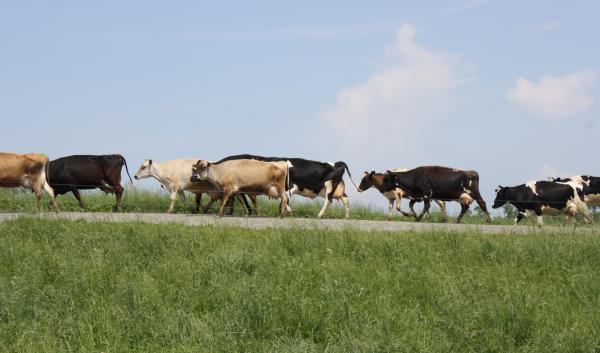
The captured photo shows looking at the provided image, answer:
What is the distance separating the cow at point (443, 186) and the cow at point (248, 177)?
497 cm

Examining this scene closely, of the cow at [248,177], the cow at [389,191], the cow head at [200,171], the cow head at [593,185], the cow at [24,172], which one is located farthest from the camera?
the cow head at [593,185]

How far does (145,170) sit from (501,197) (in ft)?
39.3

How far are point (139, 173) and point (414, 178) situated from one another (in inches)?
373

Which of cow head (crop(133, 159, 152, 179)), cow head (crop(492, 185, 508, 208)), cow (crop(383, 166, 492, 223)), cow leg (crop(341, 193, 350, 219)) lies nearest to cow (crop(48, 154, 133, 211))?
cow head (crop(133, 159, 152, 179))

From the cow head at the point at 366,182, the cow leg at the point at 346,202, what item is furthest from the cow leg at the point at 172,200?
the cow head at the point at 366,182

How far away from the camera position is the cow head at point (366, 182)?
98.0ft

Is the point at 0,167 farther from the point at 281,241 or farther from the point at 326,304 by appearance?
the point at 326,304

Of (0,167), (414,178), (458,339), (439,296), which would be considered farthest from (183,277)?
(414,178)

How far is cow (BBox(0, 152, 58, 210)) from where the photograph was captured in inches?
931

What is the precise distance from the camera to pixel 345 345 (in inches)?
296

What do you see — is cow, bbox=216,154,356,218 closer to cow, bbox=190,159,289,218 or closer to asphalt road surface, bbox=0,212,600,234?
cow, bbox=190,159,289,218

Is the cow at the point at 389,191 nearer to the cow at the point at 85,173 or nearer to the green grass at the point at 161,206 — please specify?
the green grass at the point at 161,206

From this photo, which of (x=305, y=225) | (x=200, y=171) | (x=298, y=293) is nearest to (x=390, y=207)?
(x=200, y=171)

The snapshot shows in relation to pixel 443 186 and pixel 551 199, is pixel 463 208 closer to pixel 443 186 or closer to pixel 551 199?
pixel 443 186
